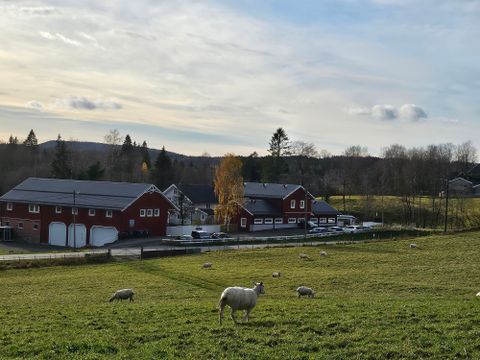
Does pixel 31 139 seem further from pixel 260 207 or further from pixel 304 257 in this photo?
pixel 304 257

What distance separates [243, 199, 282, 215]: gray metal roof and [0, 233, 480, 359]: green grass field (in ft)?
153

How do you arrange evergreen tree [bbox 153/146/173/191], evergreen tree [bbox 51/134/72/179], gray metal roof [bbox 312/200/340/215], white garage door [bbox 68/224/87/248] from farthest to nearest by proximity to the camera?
evergreen tree [bbox 153/146/173/191] < evergreen tree [bbox 51/134/72/179] < gray metal roof [bbox 312/200/340/215] < white garage door [bbox 68/224/87/248]

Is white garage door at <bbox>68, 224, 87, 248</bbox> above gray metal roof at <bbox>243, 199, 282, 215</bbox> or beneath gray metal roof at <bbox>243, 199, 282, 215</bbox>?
beneath

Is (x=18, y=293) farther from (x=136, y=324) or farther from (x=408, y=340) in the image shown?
(x=408, y=340)

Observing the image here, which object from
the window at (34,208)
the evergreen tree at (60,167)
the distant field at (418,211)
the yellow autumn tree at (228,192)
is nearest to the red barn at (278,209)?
the yellow autumn tree at (228,192)

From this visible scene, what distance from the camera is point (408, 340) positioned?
13617mm

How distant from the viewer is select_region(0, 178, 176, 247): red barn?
71000 mm

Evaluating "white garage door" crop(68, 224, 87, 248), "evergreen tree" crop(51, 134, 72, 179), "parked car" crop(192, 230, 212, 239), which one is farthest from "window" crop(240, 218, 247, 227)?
"evergreen tree" crop(51, 134, 72, 179)

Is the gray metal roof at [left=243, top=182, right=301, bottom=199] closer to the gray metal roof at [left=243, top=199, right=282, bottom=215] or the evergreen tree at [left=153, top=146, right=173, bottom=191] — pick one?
the gray metal roof at [left=243, top=199, right=282, bottom=215]

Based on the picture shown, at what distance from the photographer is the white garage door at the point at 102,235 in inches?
2768

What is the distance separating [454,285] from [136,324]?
2133 centimetres

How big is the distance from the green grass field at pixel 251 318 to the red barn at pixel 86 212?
32604 mm

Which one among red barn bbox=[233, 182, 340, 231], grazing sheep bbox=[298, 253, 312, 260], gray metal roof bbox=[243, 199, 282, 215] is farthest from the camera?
gray metal roof bbox=[243, 199, 282, 215]

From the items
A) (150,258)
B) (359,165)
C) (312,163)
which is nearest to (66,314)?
(150,258)
